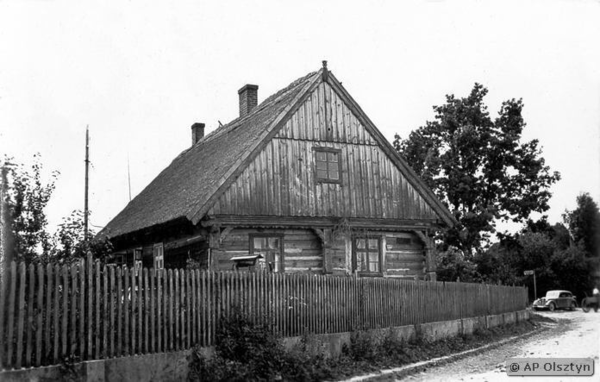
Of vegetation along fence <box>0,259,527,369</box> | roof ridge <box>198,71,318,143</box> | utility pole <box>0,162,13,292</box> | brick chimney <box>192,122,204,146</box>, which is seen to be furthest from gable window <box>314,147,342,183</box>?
brick chimney <box>192,122,204,146</box>

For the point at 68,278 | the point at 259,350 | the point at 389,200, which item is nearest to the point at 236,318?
the point at 259,350

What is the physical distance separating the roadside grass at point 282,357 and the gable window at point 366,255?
6.88 metres

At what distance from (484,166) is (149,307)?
37783 millimetres

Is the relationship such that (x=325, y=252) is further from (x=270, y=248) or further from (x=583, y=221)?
(x=583, y=221)

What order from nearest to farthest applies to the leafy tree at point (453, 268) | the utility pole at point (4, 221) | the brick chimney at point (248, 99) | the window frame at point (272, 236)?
the utility pole at point (4, 221) → the window frame at point (272, 236) → the brick chimney at point (248, 99) → the leafy tree at point (453, 268)

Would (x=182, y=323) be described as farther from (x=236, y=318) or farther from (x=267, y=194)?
(x=267, y=194)

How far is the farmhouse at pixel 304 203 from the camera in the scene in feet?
68.6

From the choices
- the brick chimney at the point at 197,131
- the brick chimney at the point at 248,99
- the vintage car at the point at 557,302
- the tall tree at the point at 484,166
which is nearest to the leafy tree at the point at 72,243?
the brick chimney at the point at 248,99

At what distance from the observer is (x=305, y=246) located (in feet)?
73.9

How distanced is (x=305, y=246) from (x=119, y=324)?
12109 mm

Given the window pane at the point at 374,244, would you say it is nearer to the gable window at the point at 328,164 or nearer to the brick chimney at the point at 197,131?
the gable window at the point at 328,164

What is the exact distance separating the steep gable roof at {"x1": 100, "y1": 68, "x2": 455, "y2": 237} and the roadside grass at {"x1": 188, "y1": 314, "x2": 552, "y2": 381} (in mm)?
6428

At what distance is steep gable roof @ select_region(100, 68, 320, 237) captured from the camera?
20.8 meters

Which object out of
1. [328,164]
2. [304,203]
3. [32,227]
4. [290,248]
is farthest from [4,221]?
[328,164]
